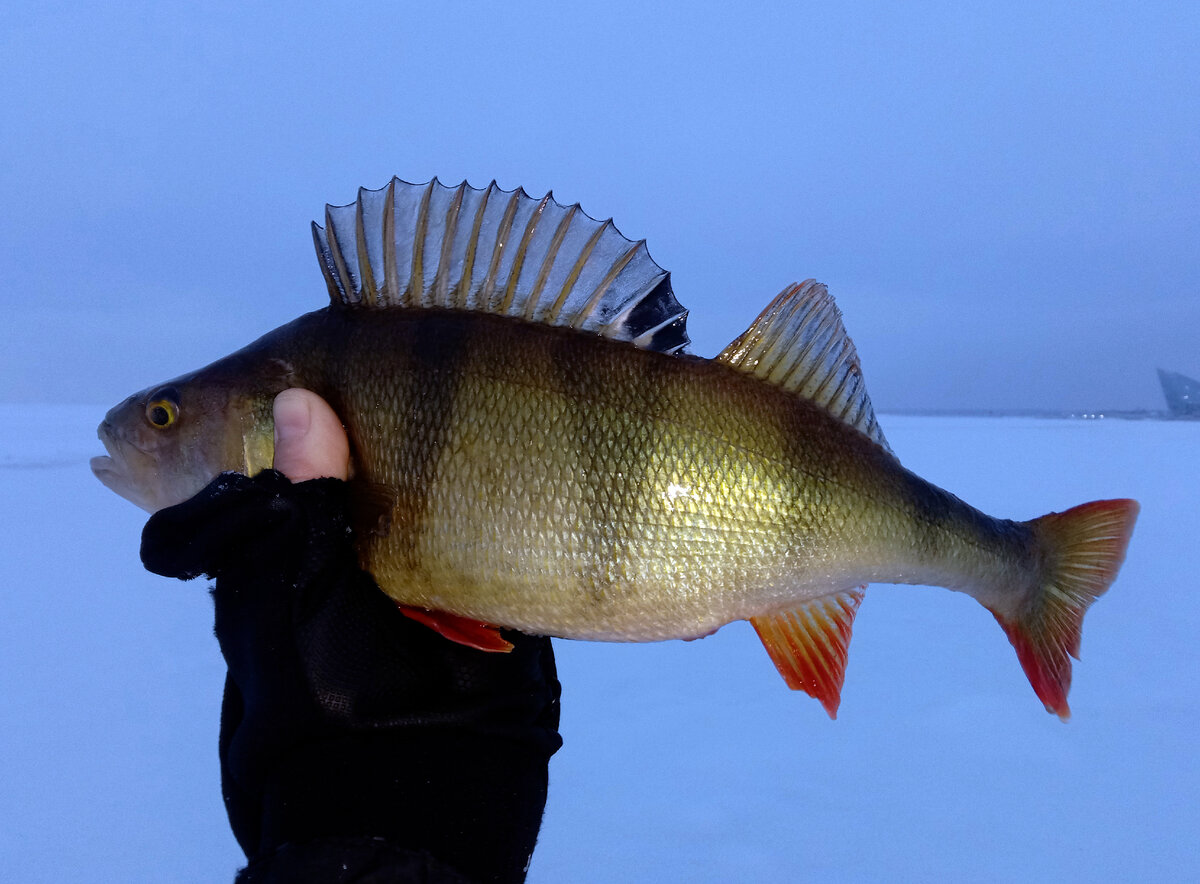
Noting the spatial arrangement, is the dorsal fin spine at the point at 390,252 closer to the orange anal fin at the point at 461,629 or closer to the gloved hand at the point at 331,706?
the gloved hand at the point at 331,706

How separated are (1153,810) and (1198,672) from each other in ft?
5.20

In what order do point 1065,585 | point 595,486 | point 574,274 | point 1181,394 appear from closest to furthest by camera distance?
1. point 595,486
2. point 574,274
3. point 1065,585
4. point 1181,394

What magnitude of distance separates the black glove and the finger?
5 centimetres

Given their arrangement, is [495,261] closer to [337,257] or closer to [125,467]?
[337,257]

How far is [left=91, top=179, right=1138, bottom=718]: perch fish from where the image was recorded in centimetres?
152

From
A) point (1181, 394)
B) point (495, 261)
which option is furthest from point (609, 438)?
point (1181, 394)

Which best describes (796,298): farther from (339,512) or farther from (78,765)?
(78,765)

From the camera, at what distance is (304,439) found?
156 cm

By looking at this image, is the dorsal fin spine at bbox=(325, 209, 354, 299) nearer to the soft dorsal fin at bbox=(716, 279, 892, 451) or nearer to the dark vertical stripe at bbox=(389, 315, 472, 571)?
the dark vertical stripe at bbox=(389, 315, 472, 571)

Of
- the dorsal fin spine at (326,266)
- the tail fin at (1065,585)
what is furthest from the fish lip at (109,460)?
the tail fin at (1065,585)

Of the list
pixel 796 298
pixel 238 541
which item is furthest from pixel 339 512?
pixel 796 298

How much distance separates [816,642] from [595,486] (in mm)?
696

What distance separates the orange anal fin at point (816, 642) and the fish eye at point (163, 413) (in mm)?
1469

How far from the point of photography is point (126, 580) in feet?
19.3
